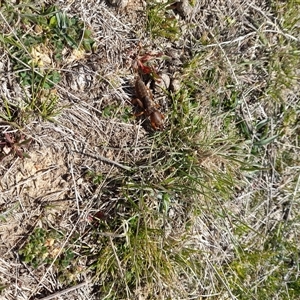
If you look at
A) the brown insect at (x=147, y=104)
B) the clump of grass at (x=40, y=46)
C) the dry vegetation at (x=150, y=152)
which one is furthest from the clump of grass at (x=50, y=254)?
the brown insect at (x=147, y=104)

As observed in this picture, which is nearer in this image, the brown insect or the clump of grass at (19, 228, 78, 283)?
the clump of grass at (19, 228, 78, 283)

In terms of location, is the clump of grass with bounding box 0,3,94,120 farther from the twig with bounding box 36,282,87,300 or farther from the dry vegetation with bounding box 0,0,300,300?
the twig with bounding box 36,282,87,300

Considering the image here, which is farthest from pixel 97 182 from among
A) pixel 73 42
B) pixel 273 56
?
pixel 273 56

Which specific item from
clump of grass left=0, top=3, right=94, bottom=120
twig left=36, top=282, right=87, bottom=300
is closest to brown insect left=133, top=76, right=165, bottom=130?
clump of grass left=0, top=3, right=94, bottom=120

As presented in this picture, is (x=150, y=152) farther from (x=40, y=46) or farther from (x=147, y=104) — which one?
(x=40, y=46)

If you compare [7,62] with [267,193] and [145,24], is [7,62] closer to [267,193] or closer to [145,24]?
[145,24]

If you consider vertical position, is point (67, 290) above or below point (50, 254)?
below

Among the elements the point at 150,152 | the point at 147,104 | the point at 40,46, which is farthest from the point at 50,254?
the point at 40,46
